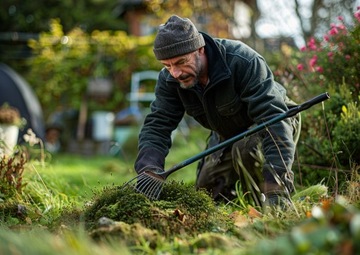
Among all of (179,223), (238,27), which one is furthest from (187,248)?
(238,27)

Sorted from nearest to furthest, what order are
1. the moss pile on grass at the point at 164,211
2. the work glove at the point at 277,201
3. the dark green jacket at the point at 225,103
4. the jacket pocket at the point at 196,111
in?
the moss pile on grass at the point at 164,211 < the work glove at the point at 277,201 < the dark green jacket at the point at 225,103 < the jacket pocket at the point at 196,111

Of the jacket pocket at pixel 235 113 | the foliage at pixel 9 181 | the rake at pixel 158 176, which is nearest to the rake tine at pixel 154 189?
the rake at pixel 158 176

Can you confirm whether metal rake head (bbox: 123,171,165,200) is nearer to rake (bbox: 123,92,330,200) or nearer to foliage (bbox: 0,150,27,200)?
rake (bbox: 123,92,330,200)

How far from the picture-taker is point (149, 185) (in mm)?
3848

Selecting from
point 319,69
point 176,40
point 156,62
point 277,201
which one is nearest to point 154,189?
point 277,201

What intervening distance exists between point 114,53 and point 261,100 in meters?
12.2

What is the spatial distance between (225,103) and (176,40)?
0.61 m

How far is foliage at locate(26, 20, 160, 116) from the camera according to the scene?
15852 mm

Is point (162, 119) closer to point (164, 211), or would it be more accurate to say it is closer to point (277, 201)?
point (277, 201)

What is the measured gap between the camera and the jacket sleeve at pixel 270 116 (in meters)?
3.99

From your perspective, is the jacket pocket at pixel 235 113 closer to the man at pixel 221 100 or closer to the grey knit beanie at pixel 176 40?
the man at pixel 221 100

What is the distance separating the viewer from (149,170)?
13.4ft

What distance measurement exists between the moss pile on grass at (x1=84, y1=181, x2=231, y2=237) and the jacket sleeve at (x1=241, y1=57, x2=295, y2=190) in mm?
455

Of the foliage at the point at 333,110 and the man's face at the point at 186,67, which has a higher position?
the man's face at the point at 186,67
